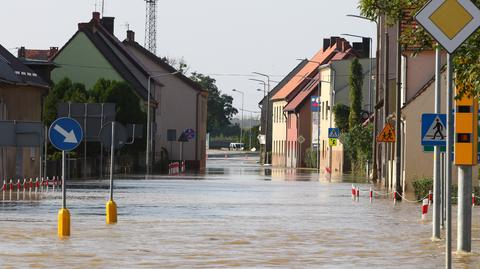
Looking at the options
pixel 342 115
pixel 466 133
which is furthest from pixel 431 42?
pixel 342 115

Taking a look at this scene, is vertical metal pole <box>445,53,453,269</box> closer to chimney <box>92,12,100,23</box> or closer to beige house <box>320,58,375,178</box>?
beige house <box>320,58,375,178</box>

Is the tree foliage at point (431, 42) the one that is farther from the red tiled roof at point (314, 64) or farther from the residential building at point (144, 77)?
the red tiled roof at point (314, 64)

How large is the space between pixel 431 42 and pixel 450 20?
6.28 meters

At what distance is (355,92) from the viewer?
9312 centimetres

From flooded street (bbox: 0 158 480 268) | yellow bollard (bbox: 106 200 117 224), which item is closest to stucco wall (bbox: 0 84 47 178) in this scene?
flooded street (bbox: 0 158 480 268)

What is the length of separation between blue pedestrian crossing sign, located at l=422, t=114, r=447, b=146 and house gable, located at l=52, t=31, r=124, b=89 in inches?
2969

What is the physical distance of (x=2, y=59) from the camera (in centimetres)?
6153

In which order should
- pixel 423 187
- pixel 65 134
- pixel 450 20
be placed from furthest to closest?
1. pixel 423 187
2. pixel 65 134
3. pixel 450 20

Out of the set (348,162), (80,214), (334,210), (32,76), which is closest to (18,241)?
(80,214)

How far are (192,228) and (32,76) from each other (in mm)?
38602

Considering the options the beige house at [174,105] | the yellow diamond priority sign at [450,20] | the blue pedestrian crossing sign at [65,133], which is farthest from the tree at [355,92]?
the yellow diamond priority sign at [450,20]

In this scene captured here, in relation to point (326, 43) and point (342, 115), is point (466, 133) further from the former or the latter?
point (326, 43)

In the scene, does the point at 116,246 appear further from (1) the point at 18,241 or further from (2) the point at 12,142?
(2) the point at 12,142

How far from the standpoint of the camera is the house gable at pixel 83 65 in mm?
98500
